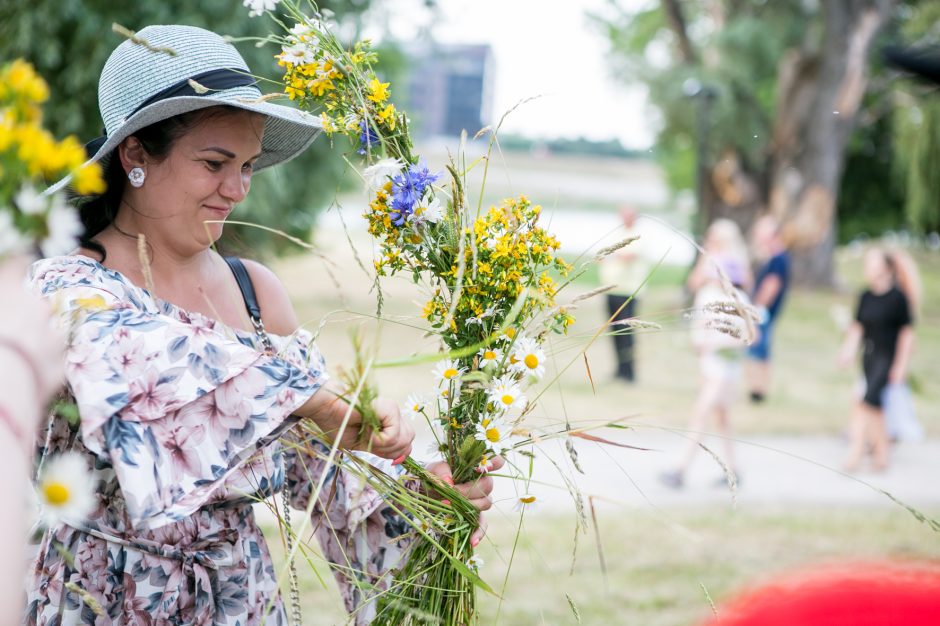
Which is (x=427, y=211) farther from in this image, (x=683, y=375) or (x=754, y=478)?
(x=683, y=375)

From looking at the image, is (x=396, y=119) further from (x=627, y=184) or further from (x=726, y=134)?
(x=627, y=184)

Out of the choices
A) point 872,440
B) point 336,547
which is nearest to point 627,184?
point 872,440

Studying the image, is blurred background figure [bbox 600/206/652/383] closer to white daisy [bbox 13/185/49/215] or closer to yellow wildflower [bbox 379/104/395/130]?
yellow wildflower [bbox 379/104/395/130]

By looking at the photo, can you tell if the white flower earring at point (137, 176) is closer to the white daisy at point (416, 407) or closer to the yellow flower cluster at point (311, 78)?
the yellow flower cluster at point (311, 78)

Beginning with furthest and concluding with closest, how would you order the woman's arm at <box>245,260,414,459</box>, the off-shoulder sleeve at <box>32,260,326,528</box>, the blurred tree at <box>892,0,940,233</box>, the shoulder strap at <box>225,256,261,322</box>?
the blurred tree at <box>892,0,940,233</box>
the shoulder strap at <box>225,256,261,322</box>
the woman's arm at <box>245,260,414,459</box>
the off-shoulder sleeve at <box>32,260,326,528</box>

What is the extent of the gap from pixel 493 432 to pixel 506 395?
0.07m

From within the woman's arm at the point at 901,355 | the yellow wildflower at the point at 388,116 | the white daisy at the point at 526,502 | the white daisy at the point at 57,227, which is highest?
the yellow wildflower at the point at 388,116

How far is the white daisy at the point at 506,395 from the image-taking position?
4.93 ft

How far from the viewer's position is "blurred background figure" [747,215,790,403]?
8664 millimetres

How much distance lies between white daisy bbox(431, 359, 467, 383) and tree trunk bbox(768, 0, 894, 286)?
17.9 m

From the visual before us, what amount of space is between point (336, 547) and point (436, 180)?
2.64 ft

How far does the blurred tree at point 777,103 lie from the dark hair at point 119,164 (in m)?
15.1

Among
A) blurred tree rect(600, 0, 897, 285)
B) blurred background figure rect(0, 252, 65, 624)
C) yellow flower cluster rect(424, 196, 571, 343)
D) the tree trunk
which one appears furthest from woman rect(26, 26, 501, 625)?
the tree trunk

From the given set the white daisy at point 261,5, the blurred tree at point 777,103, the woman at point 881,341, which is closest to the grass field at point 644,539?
the white daisy at point 261,5
